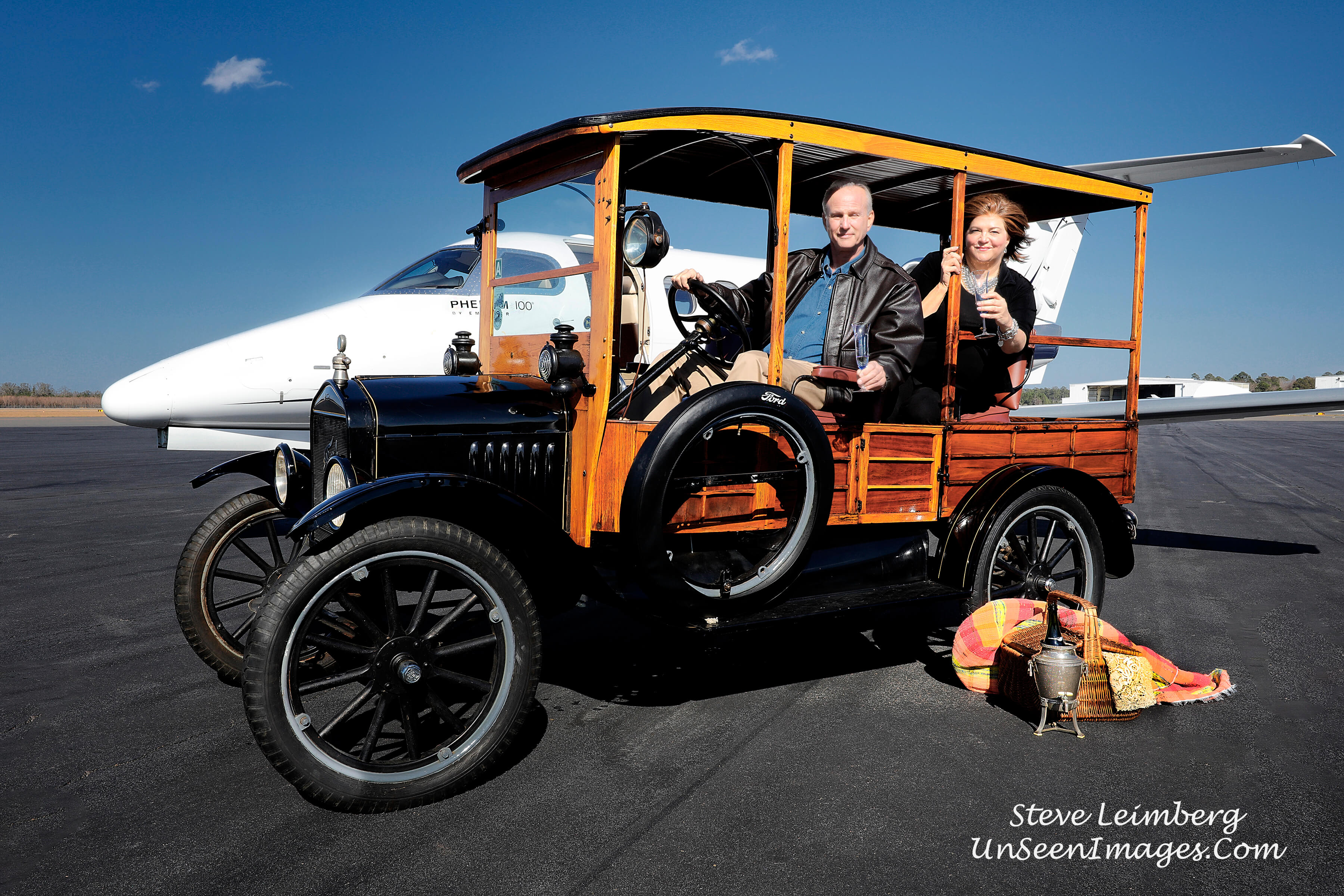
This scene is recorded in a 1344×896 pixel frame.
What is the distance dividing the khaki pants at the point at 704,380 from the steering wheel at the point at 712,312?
104 mm

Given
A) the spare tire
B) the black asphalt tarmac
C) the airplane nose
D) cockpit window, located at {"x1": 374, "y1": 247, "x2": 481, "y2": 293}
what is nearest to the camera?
the black asphalt tarmac

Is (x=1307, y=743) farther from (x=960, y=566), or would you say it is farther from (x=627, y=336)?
(x=627, y=336)

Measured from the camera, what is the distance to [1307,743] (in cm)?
347

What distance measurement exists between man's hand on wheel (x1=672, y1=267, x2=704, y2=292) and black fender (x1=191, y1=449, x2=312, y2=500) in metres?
2.04

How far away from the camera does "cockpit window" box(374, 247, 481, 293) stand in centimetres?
973

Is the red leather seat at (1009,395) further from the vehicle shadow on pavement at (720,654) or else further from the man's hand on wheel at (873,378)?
the vehicle shadow on pavement at (720,654)

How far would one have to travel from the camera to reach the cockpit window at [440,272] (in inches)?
383

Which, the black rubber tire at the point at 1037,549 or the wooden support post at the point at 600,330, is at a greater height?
the wooden support post at the point at 600,330

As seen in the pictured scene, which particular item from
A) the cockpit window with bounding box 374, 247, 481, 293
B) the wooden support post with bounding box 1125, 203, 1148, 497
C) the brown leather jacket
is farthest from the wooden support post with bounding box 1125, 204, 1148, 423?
the cockpit window with bounding box 374, 247, 481, 293

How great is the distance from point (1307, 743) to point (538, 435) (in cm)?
341

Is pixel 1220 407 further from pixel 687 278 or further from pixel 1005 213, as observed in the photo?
pixel 687 278

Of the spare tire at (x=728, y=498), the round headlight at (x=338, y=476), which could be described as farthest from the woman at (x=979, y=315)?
the round headlight at (x=338, y=476)

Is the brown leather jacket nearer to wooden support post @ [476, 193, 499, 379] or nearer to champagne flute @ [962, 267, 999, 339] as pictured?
champagne flute @ [962, 267, 999, 339]

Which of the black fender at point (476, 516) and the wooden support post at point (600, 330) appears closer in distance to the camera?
the black fender at point (476, 516)
